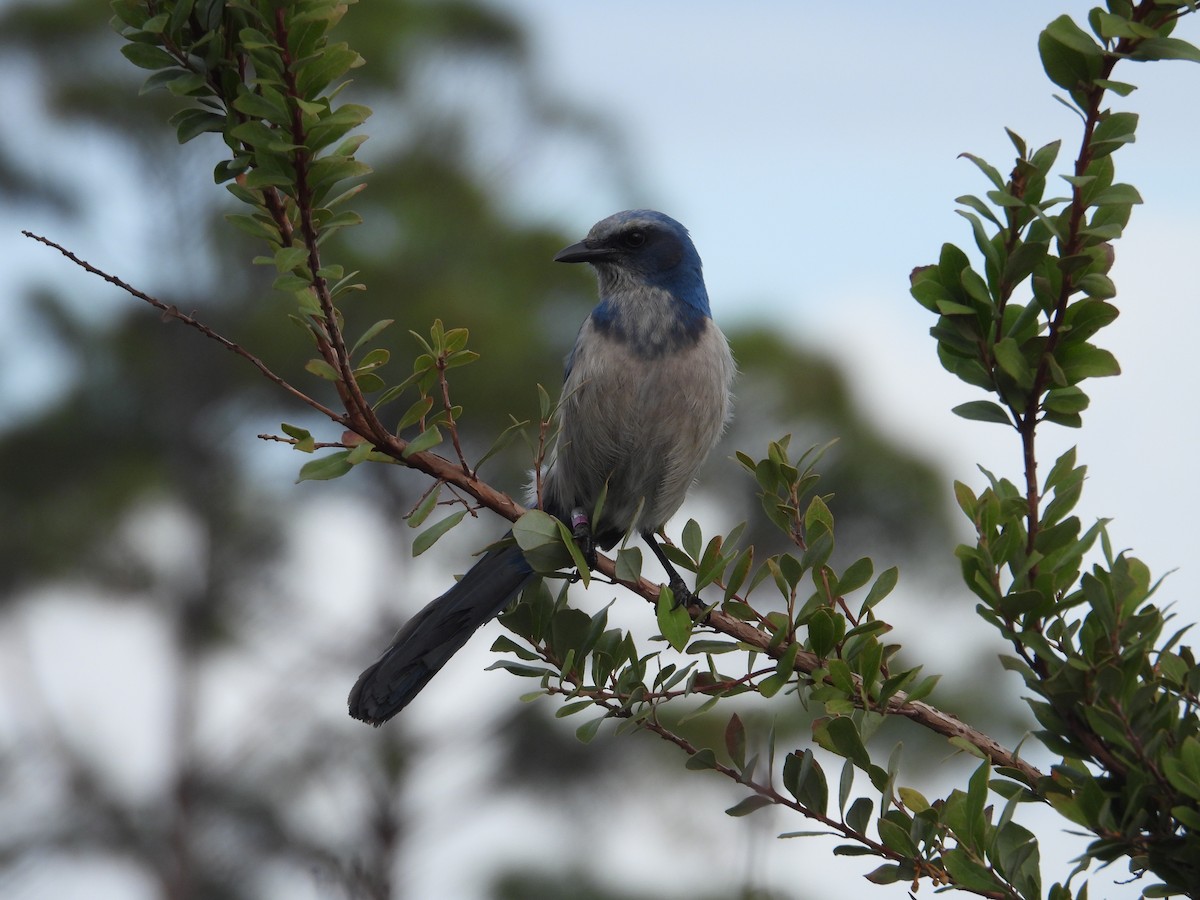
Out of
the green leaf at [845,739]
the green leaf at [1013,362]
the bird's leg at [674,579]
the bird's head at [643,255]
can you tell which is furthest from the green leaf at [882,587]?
the bird's head at [643,255]

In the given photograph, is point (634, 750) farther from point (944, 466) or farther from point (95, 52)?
point (95, 52)

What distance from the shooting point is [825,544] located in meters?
2.02

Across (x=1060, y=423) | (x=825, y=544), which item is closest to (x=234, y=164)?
A: (x=825, y=544)

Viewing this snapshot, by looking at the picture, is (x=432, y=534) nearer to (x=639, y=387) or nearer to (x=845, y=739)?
(x=845, y=739)

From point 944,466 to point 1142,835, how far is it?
1639cm

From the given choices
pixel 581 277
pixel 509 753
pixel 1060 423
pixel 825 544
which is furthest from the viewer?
pixel 581 277

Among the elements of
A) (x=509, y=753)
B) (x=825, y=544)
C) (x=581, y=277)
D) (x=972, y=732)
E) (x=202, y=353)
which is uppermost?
(x=581, y=277)

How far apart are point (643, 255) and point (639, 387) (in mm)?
556

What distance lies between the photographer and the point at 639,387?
3857mm

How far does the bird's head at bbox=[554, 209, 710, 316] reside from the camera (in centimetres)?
417

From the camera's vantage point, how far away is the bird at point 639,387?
12.7 ft

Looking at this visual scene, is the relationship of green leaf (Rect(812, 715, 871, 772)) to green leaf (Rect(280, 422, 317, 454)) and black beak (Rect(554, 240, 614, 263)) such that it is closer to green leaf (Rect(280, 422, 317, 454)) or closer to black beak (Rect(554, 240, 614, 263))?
green leaf (Rect(280, 422, 317, 454))

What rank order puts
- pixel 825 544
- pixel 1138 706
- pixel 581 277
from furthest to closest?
pixel 581 277, pixel 825 544, pixel 1138 706

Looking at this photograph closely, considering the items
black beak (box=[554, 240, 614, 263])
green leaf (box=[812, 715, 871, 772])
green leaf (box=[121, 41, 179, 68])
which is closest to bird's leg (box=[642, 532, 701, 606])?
black beak (box=[554, 240, 614, 263])
